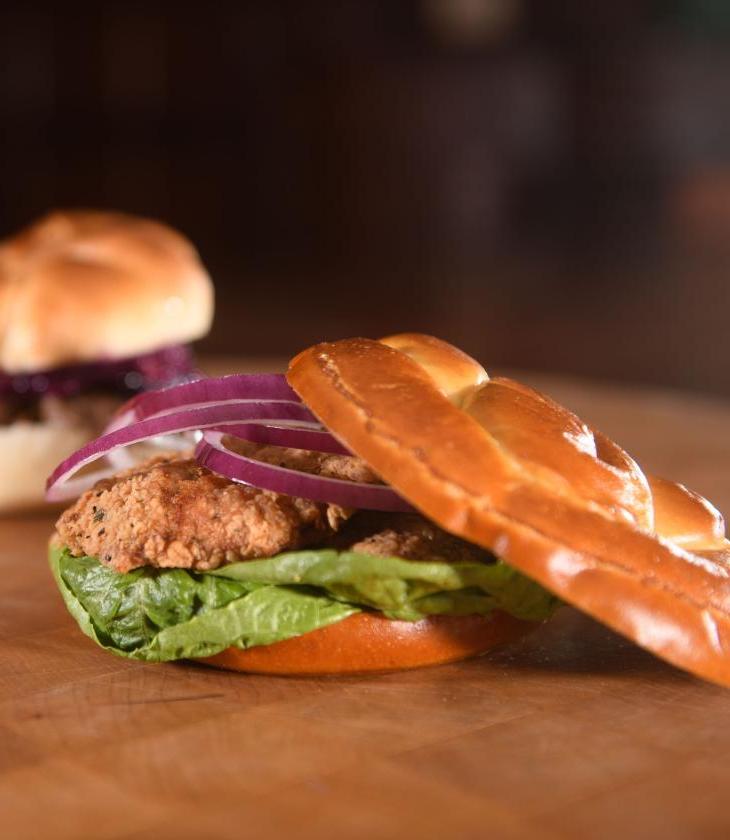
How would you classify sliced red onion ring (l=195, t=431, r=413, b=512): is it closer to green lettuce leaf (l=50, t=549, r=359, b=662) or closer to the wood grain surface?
green lettuce leaf (l=50, t=549, r=359, b=662)

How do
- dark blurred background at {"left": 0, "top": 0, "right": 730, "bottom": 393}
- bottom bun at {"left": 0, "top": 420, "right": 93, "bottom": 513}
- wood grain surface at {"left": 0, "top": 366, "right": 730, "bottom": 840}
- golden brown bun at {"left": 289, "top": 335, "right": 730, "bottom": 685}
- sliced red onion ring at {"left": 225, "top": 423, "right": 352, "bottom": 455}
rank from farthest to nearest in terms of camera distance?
dark blurred background at {"left": 0, "top": 0, "right": 730, "bottom": 393} → bottom bun at {"left": 0, "top": 420, "right": 93, "bottom": 513} → sliced red onion ring at {"left": 225, "top": 423, "right": 352, "bottom": 455} → golden brown bun at {"left": 289, "top": 335, "right": 730, "bottom": 685} → wood grain surface at {"left": 0, "top": 366, "right": 730, "bottom": 840}

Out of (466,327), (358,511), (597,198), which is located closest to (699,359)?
(466,327)

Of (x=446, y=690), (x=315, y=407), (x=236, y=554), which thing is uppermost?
(x=315, y=407)

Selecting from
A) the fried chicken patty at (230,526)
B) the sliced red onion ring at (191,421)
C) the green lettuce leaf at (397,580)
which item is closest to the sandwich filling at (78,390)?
the sliced red onion ring at (191,421)

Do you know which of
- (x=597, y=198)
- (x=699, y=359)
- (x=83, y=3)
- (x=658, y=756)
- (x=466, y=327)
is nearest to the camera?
(x=658, y=756)

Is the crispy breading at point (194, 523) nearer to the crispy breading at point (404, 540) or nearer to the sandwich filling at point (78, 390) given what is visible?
the crispy breading at point (404, 540)

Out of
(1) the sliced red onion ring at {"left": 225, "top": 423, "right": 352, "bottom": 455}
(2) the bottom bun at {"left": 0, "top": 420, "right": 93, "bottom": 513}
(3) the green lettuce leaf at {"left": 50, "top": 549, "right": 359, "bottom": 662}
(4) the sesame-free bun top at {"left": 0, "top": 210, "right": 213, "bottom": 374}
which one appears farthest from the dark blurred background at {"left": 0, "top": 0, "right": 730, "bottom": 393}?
(3) the green lettuce leaf at {"left": 50, "top": 549, "right": 359, "bottom": 662}

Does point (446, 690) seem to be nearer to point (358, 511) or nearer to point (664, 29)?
point (358, 511)

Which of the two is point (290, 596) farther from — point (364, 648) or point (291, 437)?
point (291, 437)
